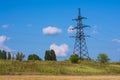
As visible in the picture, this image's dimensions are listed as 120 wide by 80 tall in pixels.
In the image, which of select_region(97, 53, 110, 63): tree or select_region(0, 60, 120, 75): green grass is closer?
select_region(0, 60, 120, 75): green grass

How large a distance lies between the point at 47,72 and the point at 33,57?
79.6 feet

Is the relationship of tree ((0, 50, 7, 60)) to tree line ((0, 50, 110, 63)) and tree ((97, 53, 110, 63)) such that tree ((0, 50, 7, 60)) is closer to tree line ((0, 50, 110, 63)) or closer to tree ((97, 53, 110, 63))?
tree line ((0, 50, 110, 63))

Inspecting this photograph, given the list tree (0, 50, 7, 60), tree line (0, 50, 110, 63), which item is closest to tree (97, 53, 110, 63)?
tree line (0, 50, 110, 63)

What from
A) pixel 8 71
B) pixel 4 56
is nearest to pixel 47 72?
pixel 8 71

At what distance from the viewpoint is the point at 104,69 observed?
6250 centimetres

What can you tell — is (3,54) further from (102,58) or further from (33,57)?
(102,58)

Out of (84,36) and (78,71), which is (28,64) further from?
(84,36)

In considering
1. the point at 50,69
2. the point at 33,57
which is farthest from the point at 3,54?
the point at 50,69

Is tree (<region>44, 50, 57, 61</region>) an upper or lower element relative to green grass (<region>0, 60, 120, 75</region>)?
upper

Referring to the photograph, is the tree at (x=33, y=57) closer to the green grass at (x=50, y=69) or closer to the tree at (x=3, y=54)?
the tree at (x=3, y=54)

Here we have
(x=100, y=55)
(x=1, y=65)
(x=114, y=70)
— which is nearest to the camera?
(x=1, y=65)

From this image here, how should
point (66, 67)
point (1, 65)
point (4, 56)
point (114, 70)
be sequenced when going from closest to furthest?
point (1, 65) < point (66, 67) < point (114, 70) < point (4, 56)

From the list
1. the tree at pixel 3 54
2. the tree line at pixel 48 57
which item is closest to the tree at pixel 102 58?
the tree line at pixel 48 57

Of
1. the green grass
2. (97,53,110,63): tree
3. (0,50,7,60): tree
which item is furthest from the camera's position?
(97,53,110,63): tree
